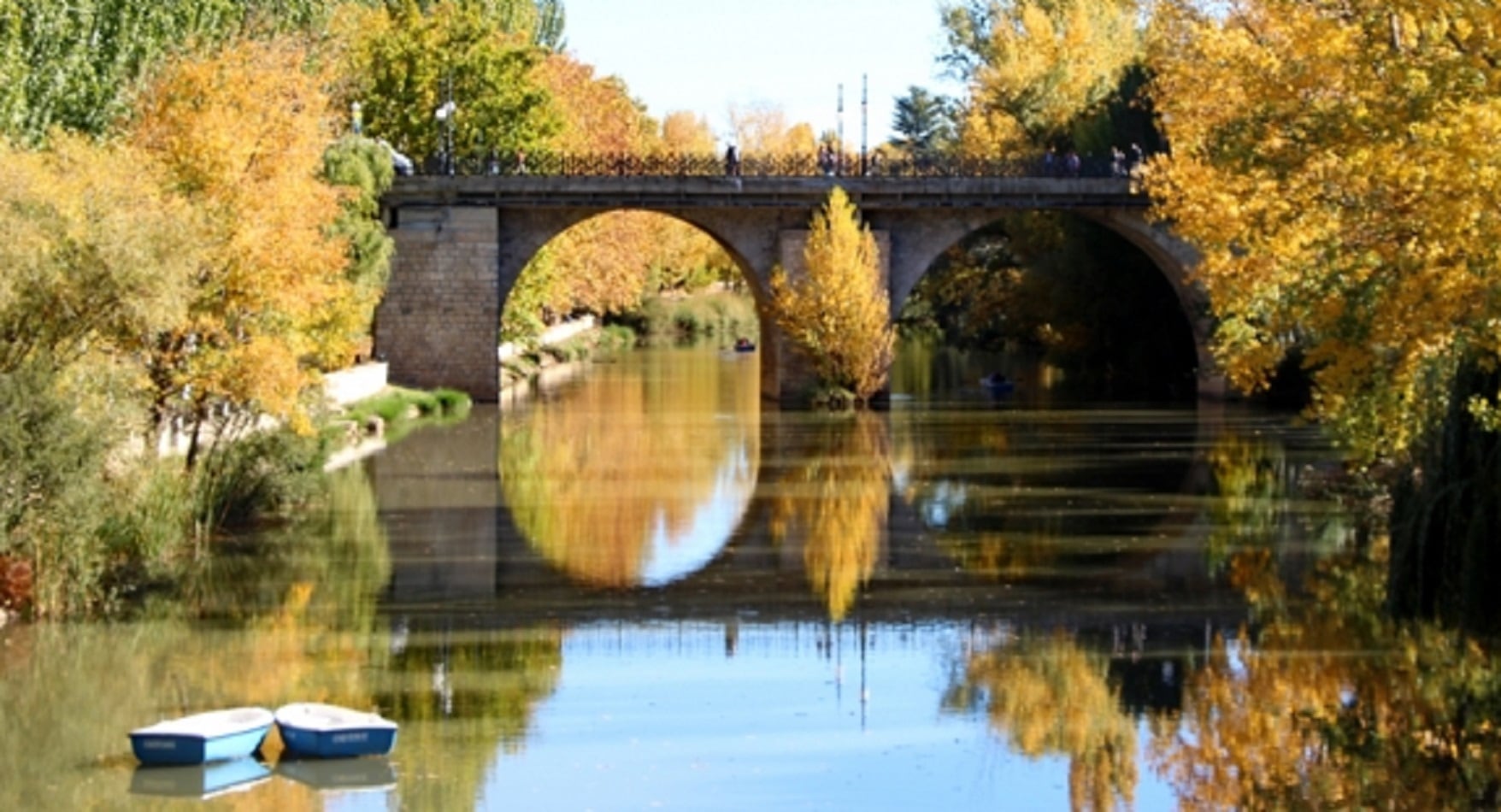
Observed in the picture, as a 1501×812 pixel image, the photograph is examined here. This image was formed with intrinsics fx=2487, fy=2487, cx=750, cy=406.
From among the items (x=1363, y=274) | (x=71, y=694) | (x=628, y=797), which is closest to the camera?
(x=628, y=797)

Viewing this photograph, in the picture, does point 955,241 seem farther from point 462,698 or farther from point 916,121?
point 916,121

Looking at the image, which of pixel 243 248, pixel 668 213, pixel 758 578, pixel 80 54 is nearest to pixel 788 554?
pixel 758 578

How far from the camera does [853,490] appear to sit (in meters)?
32.9

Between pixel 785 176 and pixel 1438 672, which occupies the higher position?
pixel 785 176

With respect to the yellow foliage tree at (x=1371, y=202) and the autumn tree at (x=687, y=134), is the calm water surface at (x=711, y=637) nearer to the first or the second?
the yellow foliage tree at (x=1371, y=202)

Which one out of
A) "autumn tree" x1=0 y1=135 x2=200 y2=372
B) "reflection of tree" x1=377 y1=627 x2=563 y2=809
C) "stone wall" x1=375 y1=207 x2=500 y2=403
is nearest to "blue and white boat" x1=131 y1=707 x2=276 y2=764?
"reflection of tree" x1=377 y1=627 x2=563 y2=809

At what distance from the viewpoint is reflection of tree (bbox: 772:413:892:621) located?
2483 cm

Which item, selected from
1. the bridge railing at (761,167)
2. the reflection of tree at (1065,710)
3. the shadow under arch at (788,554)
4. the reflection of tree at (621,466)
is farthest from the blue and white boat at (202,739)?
the bridge railing at (761,167)

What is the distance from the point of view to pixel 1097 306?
181ft

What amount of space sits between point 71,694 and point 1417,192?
11.1 meters

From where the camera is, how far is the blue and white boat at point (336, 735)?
52.3 ft

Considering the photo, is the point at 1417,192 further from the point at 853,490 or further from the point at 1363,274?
the point at 853,490

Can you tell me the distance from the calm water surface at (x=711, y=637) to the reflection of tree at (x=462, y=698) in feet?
0.14

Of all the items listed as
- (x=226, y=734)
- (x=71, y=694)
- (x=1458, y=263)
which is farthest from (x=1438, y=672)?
(x=71, y=694)
